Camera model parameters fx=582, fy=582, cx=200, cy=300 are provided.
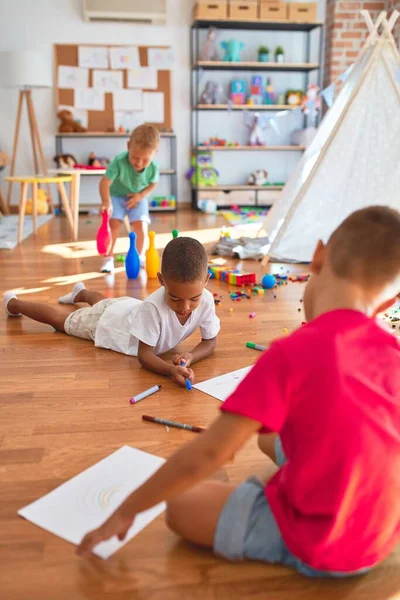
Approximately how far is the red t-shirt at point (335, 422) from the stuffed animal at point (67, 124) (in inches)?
181

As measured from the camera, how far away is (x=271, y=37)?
202 inches

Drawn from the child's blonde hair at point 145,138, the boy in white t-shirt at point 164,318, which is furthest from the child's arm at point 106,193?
the boy in white t-shirt at point 164,318

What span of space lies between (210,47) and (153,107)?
0.70m

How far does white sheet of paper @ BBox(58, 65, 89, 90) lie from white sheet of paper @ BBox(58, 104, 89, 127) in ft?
0.53

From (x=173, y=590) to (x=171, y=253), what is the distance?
31.9 inches

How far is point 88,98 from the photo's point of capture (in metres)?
5.05

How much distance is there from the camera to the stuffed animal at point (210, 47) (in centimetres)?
486

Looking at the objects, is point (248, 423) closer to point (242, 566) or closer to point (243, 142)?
point (242, 566)

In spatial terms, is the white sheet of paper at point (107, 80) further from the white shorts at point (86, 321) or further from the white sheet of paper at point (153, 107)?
the white shorts at point (86, 321)

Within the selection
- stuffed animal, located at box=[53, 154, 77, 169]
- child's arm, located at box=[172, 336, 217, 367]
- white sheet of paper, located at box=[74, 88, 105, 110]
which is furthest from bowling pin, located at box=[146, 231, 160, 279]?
white sheet of paper, located at box=[74, 88, 105, 110]

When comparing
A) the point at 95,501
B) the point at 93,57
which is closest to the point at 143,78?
the point at 93,57

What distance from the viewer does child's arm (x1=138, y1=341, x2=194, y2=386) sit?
1.53m

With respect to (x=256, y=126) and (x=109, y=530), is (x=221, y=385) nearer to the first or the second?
(x=109, y=530)

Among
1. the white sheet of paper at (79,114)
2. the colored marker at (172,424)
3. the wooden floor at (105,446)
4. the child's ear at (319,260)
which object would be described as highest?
the white sheet of paper at (79,114)
